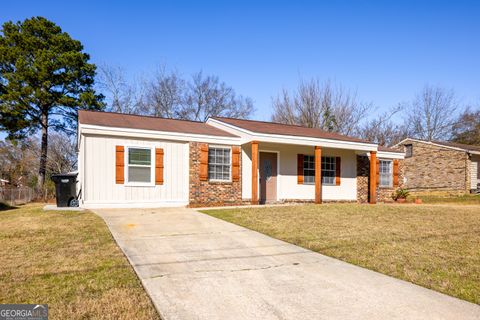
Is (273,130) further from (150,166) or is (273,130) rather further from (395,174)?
(395,174)

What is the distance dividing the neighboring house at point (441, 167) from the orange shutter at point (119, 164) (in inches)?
848

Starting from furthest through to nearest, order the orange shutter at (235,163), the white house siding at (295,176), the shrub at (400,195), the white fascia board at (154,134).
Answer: the shrub at (400,195)
the white house siding at (295,176)
the orange shutter at (235,163)
the white fascia board at (154,134)

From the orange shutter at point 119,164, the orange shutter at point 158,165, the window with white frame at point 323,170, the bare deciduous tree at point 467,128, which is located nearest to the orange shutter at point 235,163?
the orange shutter at point 158,165

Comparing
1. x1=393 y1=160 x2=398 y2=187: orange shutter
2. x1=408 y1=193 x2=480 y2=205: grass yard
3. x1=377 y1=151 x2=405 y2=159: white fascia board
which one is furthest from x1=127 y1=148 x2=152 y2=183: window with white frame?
x1=408 y1=193 x2=480 y2=205: grass yard

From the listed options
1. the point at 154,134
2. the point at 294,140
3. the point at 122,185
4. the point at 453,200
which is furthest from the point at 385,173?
the point at 122,185

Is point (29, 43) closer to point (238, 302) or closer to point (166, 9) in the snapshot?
point (166, 9)

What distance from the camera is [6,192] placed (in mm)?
17109

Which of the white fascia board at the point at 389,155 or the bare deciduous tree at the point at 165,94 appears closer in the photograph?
the white fascia board at the point at 389,155

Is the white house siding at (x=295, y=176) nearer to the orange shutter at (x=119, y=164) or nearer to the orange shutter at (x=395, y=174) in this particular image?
the orange shutter at (x=395, y=174)

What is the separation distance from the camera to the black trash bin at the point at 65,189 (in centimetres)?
1192

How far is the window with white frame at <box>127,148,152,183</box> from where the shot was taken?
A: 38.0 ft

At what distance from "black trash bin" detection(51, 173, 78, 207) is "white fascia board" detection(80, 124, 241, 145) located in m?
2.04

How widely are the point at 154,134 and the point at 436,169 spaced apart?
69.4 feet

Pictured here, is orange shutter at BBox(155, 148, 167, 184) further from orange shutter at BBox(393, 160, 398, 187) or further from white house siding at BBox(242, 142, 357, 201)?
orange shutter at BBox(393, 160, 398, 187)
